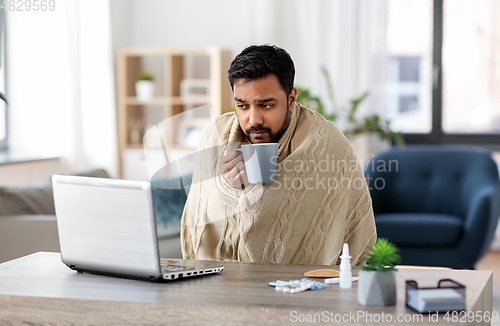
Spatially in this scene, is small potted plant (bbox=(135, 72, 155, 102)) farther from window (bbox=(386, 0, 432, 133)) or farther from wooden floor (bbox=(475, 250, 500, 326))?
wooden floor (bbox=(475, 250, 500, 326))

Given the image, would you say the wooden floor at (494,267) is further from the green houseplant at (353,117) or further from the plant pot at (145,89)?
the plant pot at (145,89)

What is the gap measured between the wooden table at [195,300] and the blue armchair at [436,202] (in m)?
2.03

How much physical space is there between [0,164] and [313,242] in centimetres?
254

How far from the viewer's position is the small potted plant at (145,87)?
4.73 m

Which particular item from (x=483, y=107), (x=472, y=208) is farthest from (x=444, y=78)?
(x=472, y=208)

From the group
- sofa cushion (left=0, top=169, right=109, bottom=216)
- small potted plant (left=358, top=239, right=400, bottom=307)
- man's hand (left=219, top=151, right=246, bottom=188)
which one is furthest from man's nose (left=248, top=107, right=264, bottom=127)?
sofa cushion (left=0, top=169, right=109, bottom=216)

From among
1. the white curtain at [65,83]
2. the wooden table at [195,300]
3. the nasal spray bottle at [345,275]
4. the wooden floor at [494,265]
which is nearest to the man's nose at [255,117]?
the wooden table at [195,300]

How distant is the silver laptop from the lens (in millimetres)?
1209

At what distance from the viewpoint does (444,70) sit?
4844 millimetres

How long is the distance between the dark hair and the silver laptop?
59cm

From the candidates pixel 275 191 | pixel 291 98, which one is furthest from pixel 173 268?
pixel 291 98

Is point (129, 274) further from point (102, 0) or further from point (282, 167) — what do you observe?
point (102, 0)

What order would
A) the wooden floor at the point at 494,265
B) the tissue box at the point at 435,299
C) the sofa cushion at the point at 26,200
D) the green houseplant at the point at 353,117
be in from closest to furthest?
the tissue box at the point at 435,299 < the sofa cushion at the point at 26,200 < the wooden floor at the point at 494,265 < the green houseplant at the point at 353,117

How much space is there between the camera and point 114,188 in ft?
4.02
